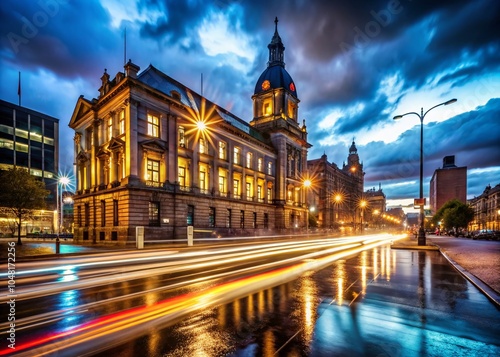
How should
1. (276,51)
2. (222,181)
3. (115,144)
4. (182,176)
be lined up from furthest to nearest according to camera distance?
1. (276,51)
2. (222,181)
3. (182,176)
4. (115,144)

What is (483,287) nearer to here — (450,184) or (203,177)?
(203,177)

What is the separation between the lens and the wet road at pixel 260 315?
4.05 metres

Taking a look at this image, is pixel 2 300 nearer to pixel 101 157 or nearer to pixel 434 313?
pixel 434 313

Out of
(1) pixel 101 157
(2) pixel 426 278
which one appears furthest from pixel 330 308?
(1) pixel 101 157

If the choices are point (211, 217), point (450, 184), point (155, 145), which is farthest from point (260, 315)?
point (450, 184)

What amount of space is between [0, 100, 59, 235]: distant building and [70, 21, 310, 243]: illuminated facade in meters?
38.9

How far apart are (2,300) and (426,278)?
13219 millimetres

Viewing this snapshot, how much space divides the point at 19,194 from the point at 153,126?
50.2ft

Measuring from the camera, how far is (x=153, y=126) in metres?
29.6

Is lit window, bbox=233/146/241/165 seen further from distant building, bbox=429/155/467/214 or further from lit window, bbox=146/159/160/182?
distant building, bbox=429/155/467/214

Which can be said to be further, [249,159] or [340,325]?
[249,159]

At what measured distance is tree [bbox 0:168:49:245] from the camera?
25.9 metres

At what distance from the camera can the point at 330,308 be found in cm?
589

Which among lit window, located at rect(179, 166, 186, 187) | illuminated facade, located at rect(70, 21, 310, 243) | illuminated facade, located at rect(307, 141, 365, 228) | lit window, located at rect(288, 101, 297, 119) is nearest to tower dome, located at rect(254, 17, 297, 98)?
lit window, located at rect(288, 101, 297, 119)
